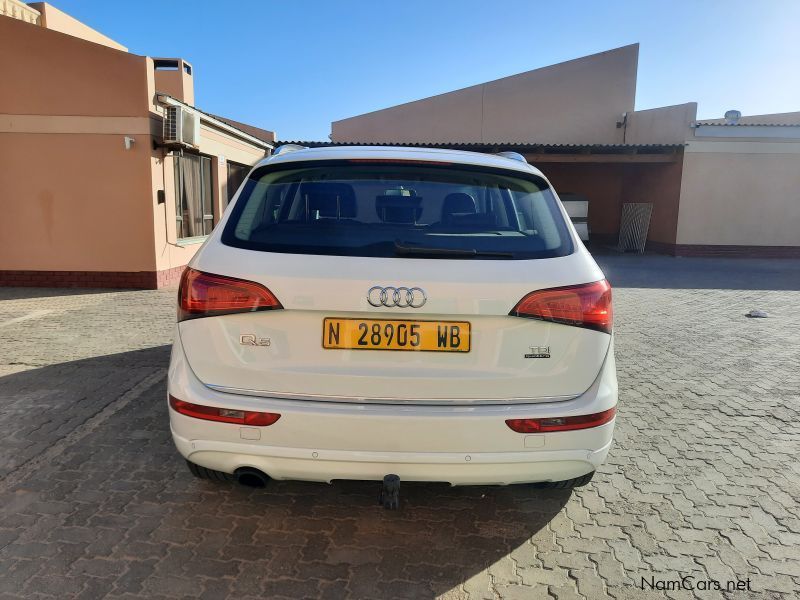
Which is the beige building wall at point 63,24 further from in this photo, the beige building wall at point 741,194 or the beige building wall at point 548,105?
the beige building wall at point 741,194

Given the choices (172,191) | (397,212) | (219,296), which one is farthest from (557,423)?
(172,191)

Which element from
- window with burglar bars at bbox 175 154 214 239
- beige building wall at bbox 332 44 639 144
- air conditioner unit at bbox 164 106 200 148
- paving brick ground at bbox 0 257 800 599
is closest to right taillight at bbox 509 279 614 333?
paving brick ground at bbox 0 257 800 599

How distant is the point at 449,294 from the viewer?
2150 mm

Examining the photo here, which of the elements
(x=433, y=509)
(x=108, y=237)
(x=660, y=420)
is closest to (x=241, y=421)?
(x=433, y=509)

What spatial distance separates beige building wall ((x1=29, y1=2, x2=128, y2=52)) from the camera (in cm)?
1272

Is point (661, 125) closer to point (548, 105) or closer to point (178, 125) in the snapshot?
point (548, 105)

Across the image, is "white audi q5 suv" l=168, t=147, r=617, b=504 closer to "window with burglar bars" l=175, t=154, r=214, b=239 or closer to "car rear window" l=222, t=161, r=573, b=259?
"car rear window" l=222, t=161, r=573, b=259

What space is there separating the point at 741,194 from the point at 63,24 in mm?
18114

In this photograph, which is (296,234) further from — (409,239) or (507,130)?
(507,130)

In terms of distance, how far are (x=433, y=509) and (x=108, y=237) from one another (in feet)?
26.2

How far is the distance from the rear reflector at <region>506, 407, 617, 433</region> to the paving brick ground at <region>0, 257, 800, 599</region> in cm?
64

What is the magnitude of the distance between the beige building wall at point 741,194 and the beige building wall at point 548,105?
4.90 meters

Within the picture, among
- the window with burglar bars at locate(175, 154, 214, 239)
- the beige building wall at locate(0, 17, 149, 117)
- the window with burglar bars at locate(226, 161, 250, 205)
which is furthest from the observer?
the window with burglar bars at locate(226, 161, 250, 205)

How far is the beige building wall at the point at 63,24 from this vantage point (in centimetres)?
1272
